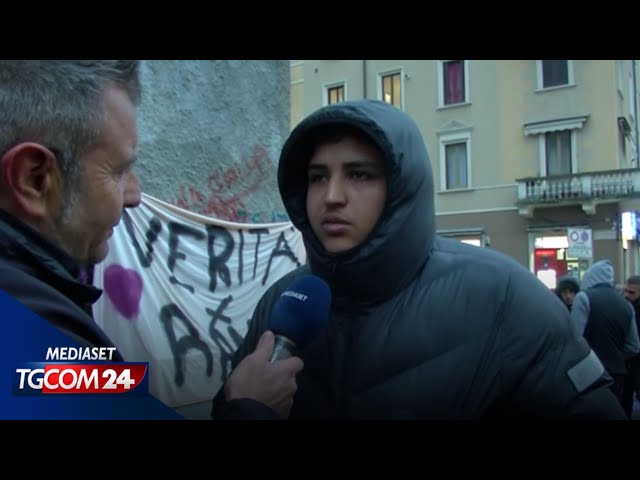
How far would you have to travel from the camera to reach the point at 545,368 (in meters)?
1.06

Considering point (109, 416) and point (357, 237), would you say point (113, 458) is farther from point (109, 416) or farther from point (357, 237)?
point (357, 237)

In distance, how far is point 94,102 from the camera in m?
1.08

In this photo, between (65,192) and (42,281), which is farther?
(65,192)

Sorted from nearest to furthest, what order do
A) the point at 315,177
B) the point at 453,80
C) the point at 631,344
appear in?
1. the point at 315,177
2. the point at 453,80
3. the point at 631,344

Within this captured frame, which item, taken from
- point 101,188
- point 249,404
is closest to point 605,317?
point 249,404

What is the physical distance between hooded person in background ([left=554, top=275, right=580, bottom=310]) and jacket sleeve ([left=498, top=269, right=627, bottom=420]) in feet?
6.37

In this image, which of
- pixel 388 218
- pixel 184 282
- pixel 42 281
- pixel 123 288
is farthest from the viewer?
pixel 184 282

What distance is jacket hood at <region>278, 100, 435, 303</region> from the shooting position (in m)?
1.15

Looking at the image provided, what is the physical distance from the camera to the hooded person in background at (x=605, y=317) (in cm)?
297

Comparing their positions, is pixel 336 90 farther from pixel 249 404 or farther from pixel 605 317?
pixel 605 317

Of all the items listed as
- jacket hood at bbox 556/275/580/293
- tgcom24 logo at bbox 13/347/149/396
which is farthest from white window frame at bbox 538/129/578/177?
tgcom24 logo at bbox 13/347/149/396

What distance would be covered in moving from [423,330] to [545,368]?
26 cm

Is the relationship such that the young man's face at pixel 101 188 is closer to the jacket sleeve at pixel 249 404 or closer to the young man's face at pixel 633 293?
the jacket sleeve at pixel 249 404

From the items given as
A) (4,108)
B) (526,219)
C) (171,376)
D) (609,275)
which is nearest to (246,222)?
(171,376)
